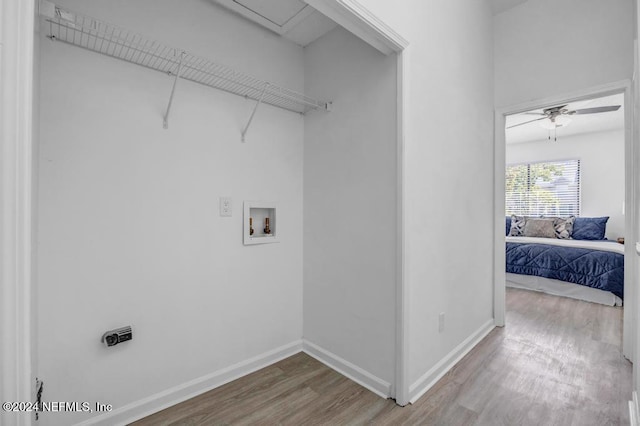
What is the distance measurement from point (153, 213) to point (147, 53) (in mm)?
792

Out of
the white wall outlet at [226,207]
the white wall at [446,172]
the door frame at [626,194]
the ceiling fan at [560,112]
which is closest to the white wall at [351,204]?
the white wall at [446,172]

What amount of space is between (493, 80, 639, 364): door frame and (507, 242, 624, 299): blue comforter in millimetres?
1451

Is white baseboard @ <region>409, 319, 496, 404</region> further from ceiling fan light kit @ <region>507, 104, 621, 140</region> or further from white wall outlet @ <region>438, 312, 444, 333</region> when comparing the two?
ceiling fan light kit @ <region>507, 104, 621, 140</region>

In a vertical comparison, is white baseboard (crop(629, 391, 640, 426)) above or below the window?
below

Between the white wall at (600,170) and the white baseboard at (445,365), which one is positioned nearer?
the white baseboard at (445,365)

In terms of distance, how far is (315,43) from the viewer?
7.45 feet

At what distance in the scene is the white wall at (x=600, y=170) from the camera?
17.0 ft

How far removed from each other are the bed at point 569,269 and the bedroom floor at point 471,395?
1219mm

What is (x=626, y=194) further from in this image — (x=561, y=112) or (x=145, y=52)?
(x=145, y=52)

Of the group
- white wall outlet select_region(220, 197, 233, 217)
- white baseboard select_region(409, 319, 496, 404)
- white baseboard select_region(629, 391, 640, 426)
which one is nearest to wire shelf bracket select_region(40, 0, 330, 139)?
white wall outlet select_region(220, 197, 233, 217)

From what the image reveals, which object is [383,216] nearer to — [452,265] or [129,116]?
[452,265]

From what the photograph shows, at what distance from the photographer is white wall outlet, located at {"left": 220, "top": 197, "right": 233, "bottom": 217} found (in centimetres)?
187

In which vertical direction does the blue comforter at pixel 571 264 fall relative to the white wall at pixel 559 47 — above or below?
below

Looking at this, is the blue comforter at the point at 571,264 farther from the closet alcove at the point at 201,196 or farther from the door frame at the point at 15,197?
the door frame at the point at 15,197
